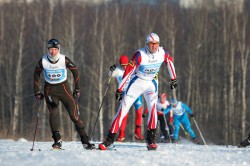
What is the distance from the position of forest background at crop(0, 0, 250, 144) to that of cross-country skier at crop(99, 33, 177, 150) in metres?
26.3

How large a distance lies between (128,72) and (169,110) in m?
8.51

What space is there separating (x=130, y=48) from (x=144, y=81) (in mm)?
32002

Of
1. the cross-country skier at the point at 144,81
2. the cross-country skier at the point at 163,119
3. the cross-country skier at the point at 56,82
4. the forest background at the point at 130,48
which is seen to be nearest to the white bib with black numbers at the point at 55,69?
the cross-country skier at the point at 56,82

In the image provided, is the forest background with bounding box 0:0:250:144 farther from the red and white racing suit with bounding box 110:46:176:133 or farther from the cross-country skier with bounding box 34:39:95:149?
the red and white racing suit with bounding box 110:46:176:133

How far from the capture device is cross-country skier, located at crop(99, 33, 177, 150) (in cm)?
973

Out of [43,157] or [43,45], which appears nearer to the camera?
[43,157]

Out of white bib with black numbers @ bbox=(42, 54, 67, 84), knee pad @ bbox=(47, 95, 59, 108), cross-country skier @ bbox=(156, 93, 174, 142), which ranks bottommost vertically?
cross-country skier @ bbox=(156, 93, 174, 142)

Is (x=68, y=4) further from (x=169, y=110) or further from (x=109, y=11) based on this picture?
(x=169, y=110)

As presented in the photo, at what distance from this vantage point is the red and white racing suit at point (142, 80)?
973cm

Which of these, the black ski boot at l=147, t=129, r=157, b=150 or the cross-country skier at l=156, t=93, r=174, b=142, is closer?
the black ski boot at l=147, t=129, r=157, b=150

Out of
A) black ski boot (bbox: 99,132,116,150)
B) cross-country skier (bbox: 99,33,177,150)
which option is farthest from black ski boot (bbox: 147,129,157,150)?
black ski boot (bbox: 99,132,116,150)

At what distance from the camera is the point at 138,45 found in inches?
1586

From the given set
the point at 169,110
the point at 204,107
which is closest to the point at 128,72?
the point at 169,110

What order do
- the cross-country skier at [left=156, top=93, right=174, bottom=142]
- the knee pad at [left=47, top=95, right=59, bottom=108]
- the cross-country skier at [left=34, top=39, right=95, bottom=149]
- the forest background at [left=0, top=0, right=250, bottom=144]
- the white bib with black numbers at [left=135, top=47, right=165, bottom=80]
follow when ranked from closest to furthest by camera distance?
the white bib with black numbers at [left=135, top=47, right=165, bottom=80] < the cross-country skier at [left=34, top=39, right=95, bottom=149] < the knee pad at [left=47, top=95, right=59, bottom=108] < the cross-country skier at [left=156, top=93, right=174, bottom=142] < the forest background at [left=0, top=0, right=250, bottom=144]
